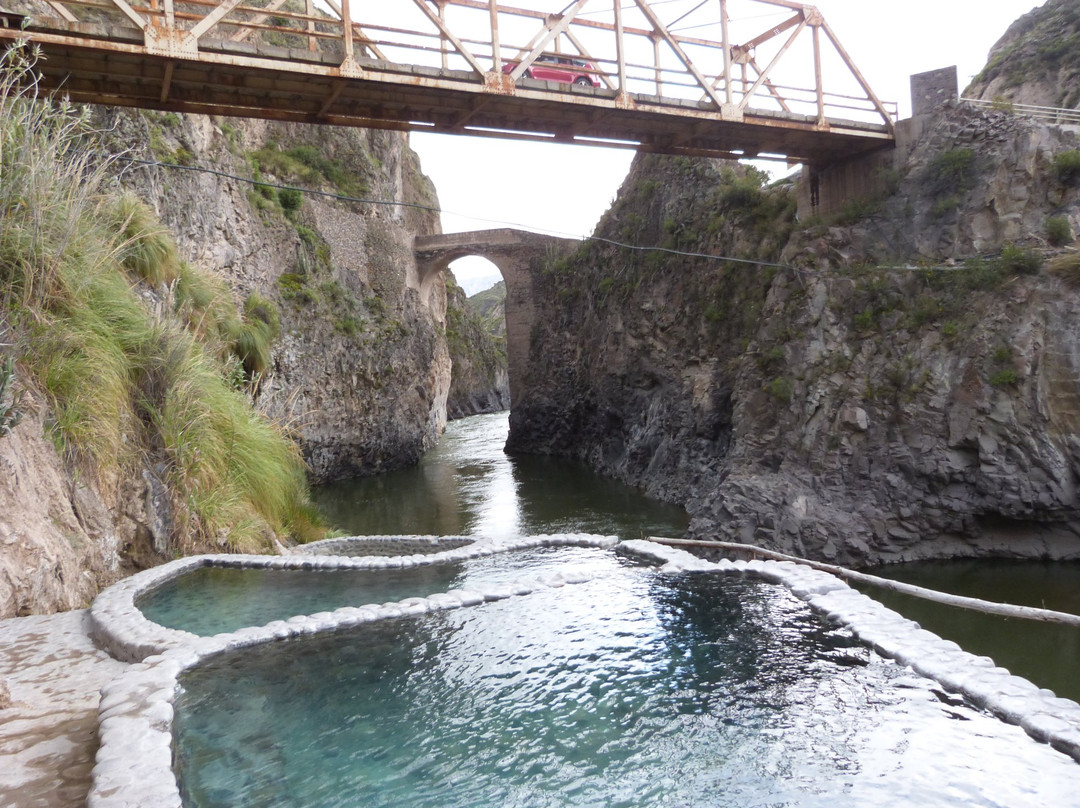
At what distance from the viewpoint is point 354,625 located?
4930 mm

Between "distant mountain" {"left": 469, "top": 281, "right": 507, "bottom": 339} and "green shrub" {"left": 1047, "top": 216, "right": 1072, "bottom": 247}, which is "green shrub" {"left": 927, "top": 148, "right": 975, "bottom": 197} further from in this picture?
"distant mountain" {"left": 469, "top": 281, "right": 507, "bottom": 339}

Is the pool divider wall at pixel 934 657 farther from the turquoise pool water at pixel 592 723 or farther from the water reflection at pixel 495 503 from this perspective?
the water reflection at pixel 495 503

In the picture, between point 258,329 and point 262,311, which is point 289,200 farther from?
point 258,329

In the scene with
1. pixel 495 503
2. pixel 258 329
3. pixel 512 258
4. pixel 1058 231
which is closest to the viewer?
pixel 258 329

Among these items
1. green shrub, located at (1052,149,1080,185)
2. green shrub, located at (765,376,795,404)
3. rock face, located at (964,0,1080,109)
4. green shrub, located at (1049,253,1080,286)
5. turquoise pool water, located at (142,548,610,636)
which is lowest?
turquoise pool water, located at (142,548,610,636)

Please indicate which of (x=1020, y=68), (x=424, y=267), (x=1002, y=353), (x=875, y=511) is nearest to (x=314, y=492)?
(x=424, y=267)

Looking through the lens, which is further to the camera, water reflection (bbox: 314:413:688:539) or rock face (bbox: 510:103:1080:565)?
water reflection (bbox: 314:413:688:539)

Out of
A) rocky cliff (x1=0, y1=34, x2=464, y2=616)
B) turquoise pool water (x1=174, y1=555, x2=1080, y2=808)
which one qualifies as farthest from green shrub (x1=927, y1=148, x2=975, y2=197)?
turquoise pool water (x1=174, y1=555, x2=1080, y2=808)

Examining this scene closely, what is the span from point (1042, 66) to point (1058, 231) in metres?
13.3

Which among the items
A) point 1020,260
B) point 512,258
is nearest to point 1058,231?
point 1020,260

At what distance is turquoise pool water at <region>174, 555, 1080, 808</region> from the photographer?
304 cm

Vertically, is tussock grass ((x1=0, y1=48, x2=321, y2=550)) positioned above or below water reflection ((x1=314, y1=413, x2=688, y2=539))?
above

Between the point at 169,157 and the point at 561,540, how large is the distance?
10.5 metres

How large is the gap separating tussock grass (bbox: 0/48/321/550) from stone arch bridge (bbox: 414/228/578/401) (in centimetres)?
1885
